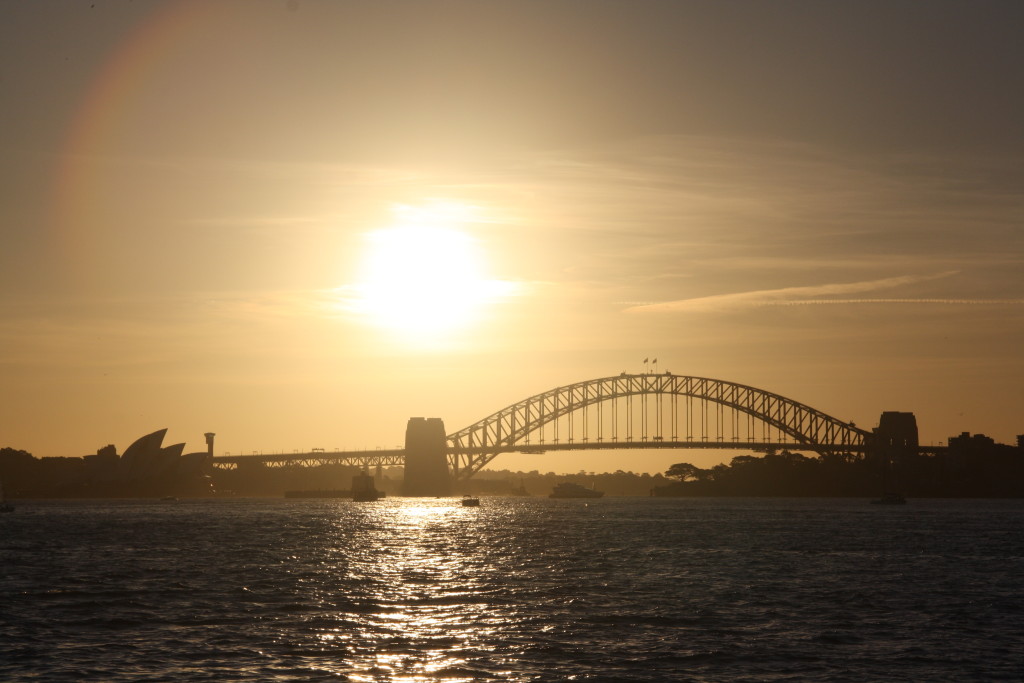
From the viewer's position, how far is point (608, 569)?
57469 millimetres

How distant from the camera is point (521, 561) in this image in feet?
210

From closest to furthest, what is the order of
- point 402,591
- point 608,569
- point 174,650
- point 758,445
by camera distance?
point 174,650 → point 402,591 → point 608,569 → point 758,445

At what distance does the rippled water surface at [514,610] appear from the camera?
30.2 meters

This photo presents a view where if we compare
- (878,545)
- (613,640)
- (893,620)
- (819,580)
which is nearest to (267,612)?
(613,640)

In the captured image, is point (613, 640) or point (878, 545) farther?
point (878, 545)

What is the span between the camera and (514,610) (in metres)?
41.6

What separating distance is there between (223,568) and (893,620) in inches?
1284

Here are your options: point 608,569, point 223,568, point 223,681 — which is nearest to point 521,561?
point 608,569

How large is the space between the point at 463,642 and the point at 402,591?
14.9 meters

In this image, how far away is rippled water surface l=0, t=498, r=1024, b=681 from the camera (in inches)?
1189

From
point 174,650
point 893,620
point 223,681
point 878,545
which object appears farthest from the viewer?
point 878,545

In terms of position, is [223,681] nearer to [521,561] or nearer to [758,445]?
[521,561]

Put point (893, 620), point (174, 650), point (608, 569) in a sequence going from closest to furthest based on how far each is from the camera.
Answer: point (174, 650) → point (893, 620) → point (608, 569)

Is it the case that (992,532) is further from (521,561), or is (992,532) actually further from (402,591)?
(402,591)
